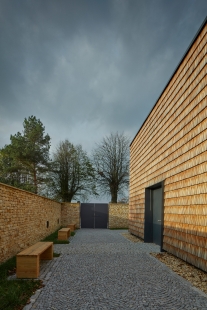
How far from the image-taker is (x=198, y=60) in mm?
5684

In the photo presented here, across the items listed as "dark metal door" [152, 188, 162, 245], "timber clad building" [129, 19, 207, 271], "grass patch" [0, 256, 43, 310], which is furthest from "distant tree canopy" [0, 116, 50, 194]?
"grass patch" [0, 256, 43, 310]

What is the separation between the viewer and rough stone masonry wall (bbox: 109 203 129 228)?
20.2m

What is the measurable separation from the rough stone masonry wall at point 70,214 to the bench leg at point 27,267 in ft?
50.9

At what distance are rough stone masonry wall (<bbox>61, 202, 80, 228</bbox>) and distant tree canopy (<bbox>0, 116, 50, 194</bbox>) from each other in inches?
137

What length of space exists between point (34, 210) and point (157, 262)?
5.00 m

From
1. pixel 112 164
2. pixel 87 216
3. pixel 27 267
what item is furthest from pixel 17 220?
pixel 112 164

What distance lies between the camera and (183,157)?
6.44 meters

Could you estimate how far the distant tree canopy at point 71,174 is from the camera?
2378 centimetres

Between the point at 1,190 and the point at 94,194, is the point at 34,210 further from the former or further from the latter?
the point at 94,194

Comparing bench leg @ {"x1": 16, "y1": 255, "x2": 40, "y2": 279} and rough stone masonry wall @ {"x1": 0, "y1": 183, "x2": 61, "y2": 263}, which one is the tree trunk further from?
bench leg @ {"x1": 16, "y1": 255, "x2": 40, "y2": 279}

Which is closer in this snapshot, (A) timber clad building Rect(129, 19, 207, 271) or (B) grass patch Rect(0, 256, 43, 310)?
(B) grass patch Rect(0, 256, 43, 310)

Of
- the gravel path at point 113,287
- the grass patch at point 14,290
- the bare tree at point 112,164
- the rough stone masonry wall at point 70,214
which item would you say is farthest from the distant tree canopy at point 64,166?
the grass patch at point 14,290

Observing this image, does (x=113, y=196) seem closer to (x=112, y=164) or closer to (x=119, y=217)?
(x=112, y=164)

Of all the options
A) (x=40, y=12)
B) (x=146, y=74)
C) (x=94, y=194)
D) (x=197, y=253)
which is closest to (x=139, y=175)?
(x=146, y=74)
